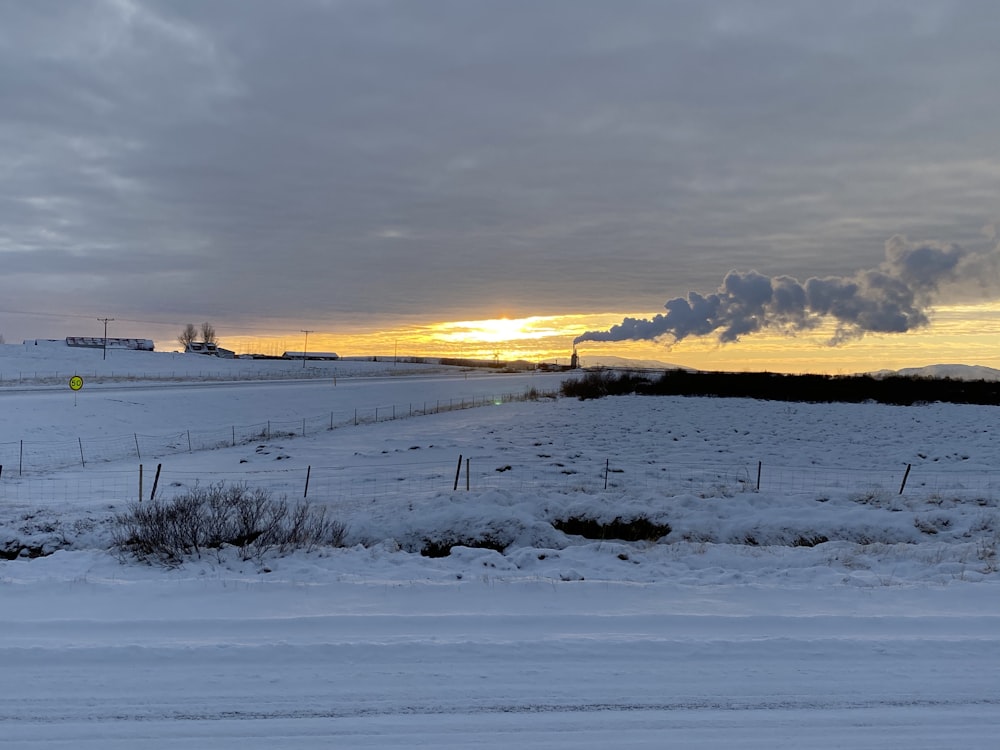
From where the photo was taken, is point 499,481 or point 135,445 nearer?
point 499,481

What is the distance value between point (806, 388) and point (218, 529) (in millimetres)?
61270

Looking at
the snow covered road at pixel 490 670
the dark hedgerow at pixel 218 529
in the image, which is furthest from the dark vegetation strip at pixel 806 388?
the snow covered road at pixel 490 670

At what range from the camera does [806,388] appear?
63.0 metres

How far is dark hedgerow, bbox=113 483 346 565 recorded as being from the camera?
11281 millimetres

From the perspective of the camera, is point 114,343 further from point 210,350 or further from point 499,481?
point 499,481

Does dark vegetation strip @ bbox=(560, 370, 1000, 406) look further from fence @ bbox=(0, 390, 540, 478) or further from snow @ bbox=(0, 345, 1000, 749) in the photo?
snow @ bbox=(0, 345, 1000, 749)

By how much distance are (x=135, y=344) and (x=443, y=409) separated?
123m

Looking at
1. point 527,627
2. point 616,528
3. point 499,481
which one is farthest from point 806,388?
point 527,627

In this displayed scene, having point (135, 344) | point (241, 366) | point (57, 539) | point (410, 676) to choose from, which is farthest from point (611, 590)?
point (135, 344)

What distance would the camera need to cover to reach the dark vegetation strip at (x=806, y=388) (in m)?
58.1

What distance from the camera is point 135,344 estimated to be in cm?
14900

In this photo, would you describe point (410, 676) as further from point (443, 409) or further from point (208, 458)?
point (443, 409)

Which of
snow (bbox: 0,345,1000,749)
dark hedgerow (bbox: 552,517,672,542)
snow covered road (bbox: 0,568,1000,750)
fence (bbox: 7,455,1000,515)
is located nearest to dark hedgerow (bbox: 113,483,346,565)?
snow (bbox: 0,345,1000,749)

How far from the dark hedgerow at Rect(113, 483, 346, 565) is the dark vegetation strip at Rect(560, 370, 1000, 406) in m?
48.5
